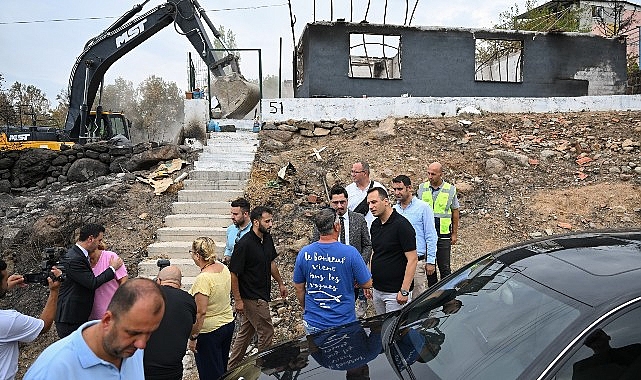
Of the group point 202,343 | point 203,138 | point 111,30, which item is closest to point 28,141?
point 111,30

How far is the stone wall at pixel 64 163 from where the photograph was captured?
1017 cm

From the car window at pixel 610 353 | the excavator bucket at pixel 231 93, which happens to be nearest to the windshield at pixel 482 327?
the car window at pixel 610 353

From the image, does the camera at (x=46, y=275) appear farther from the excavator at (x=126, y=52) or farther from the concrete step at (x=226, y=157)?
the excavator at (x=126, y=52)

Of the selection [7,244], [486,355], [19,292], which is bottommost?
[19,292]

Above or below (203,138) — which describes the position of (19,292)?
below

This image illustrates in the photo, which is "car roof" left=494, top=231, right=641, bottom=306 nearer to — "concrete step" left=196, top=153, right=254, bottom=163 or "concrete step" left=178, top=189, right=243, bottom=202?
"concrete step" left=178, top=189, right=243, bottom=202

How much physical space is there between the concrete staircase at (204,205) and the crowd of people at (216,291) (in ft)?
6.24

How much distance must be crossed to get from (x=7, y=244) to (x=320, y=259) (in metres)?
6.18

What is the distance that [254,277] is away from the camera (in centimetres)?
414

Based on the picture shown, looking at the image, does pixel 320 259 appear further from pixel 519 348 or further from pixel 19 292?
pixel 19 292

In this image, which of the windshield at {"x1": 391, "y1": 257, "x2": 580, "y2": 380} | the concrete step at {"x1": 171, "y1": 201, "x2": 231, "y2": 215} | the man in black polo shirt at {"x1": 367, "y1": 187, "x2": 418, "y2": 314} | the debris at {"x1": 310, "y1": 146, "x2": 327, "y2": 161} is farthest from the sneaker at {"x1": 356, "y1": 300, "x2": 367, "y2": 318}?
the debris at {"x1": 310, "y1": 146, "x2": 327, "y2": 161}

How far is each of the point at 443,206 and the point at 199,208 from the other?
13.6ft

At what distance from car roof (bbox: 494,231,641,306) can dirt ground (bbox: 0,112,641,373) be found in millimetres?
3159

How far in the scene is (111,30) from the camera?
44.3ft
